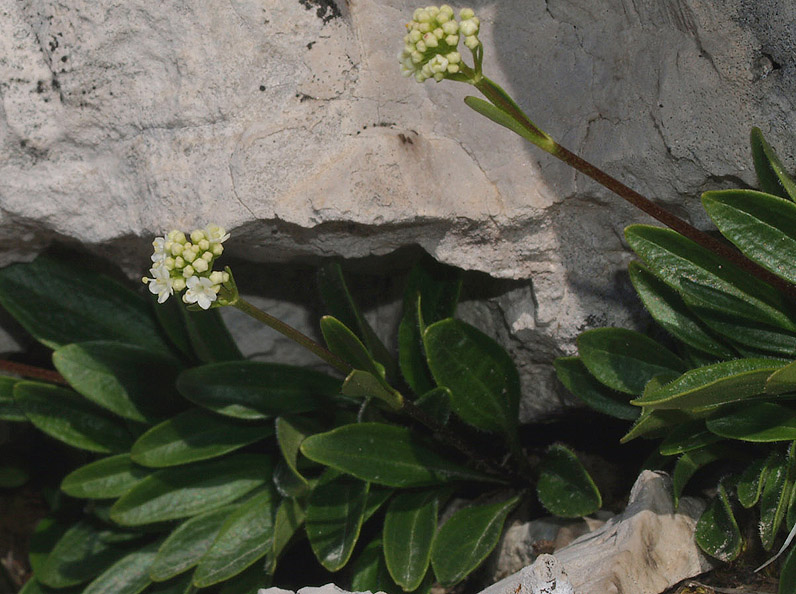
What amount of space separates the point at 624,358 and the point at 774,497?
54cm

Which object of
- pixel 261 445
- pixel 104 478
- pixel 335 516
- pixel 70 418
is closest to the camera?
pixel 335 516

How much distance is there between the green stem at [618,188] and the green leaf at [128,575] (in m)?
1.99

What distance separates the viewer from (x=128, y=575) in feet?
9.08

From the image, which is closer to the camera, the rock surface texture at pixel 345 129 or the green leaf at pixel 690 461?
the green leaf at pixel 690 461

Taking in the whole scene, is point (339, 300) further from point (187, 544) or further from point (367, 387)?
point (187, 544)

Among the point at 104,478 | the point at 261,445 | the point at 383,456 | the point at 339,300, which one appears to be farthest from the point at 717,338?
the point at 104,478

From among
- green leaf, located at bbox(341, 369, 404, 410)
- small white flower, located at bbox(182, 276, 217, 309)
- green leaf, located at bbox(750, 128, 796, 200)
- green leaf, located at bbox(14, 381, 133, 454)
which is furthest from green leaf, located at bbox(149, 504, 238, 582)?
green leaf, located at bbox(750, 128, 796, 200)

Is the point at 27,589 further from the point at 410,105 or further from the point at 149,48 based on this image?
the point at 410,105

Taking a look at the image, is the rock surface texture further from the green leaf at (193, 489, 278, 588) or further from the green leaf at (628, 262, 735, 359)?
the green leaf at (193, 489, 278, 588)

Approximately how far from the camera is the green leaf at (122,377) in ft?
8.75

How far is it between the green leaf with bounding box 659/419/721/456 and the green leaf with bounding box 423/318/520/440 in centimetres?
59

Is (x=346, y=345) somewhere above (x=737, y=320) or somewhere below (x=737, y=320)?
below

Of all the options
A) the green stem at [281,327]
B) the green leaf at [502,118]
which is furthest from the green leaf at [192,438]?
the green leaf at [502,118]

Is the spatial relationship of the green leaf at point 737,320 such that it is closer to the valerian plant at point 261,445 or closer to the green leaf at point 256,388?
the valerian plant at point 261,445
